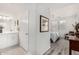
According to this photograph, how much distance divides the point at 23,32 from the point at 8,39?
1.01ft

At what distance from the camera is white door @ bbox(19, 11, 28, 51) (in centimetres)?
206

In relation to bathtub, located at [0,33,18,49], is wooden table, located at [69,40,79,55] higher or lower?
lower

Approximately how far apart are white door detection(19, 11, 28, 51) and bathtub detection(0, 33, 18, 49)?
10 cm

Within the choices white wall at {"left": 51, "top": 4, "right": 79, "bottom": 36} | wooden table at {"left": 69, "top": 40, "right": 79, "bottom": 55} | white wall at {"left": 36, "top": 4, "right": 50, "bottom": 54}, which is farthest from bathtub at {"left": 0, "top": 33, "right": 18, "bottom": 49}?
wooden table at {"left": 69, "top": 40, "right": 79, "bottom": 55}

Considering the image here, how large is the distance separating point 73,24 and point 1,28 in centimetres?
135

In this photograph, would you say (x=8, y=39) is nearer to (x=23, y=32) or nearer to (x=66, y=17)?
(x=23, y=32)

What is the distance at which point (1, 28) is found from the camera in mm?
2018

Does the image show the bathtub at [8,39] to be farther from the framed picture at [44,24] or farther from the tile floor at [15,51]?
the framed picture at [44,24]

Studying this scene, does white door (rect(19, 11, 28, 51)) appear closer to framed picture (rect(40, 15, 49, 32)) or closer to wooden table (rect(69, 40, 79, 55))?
framed picture (rect(40, 15, 49, 32))

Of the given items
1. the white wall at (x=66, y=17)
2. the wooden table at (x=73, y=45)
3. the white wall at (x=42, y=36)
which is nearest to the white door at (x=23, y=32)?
the white wall at (x=42, y=36)

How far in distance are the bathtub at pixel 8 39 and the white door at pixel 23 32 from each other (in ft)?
0.33

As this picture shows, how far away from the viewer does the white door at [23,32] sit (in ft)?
6.77

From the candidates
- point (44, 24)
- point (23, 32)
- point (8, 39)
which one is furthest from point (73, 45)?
point (8, 39)

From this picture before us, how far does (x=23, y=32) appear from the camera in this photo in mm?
2094
